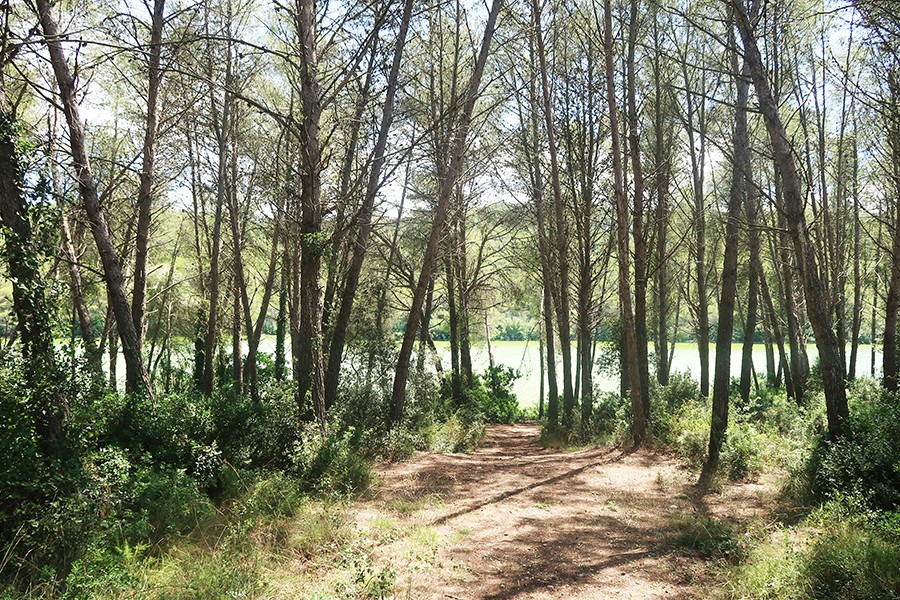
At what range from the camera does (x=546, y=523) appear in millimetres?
5652

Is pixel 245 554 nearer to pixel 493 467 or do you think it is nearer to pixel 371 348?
pixel 493 467

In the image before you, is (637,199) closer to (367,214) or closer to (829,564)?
(367,214)

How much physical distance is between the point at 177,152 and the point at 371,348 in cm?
719

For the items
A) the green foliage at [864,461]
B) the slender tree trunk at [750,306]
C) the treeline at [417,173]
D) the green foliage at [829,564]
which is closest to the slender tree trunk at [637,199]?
the treeline at [417,173]

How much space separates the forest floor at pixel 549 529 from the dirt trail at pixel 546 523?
0.05 ft

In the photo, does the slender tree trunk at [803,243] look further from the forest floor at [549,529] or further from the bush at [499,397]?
the bush at [499,397]

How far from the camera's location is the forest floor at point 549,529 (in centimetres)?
416

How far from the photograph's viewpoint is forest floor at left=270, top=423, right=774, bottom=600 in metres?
4.16

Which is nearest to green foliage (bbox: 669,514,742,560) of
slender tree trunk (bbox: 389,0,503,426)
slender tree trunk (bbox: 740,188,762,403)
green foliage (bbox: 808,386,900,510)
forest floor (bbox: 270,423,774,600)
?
forest floor (bbox: 270,423,774,600)

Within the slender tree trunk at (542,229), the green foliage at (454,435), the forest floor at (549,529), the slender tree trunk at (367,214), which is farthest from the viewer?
the slender tree trunk at (542,229)

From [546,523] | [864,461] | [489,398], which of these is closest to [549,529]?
[546,523]

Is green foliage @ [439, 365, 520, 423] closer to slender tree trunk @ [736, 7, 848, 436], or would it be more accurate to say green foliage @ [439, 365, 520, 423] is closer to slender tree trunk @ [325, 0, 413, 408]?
slender tree trunk @ [325, 0, 413, 408]

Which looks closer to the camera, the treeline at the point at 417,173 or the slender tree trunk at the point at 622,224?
the treeline at the point at 417,173

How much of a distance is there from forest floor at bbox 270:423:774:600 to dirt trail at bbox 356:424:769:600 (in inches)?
0.6
